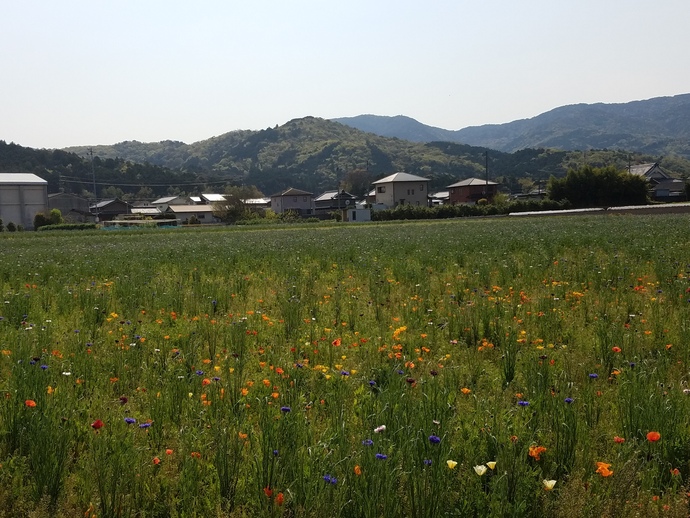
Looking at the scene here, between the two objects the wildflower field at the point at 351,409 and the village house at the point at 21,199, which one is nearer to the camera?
the wildflower field at the point at 351,409

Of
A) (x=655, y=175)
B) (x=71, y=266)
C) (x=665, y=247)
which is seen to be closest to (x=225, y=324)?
(x=71, y=266)

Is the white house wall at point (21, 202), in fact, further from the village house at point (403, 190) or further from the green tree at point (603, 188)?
the green tree at point (603, 188)

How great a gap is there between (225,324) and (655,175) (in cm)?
12247

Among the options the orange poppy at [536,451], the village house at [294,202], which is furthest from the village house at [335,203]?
the orange poppy at [536,451]

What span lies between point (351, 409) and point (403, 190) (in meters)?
96.1

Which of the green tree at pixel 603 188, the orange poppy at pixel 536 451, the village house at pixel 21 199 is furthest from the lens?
the village house at pixel 21 199

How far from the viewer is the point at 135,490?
3088mm

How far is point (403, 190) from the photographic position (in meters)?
98.7

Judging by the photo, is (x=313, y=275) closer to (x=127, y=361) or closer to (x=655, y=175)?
(x=127, y=361)

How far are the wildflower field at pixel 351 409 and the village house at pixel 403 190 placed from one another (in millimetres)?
90427

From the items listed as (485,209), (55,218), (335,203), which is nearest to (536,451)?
(485,209)

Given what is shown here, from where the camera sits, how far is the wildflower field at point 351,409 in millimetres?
2961

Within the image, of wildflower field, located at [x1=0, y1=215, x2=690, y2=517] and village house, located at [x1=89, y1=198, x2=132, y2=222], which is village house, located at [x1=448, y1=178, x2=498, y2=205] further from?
wildflower field, located at [x1=0, y1=215, x2=690, y2=517]

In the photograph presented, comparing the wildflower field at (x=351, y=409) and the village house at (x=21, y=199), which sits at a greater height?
the village house at (x=21, y=199)
